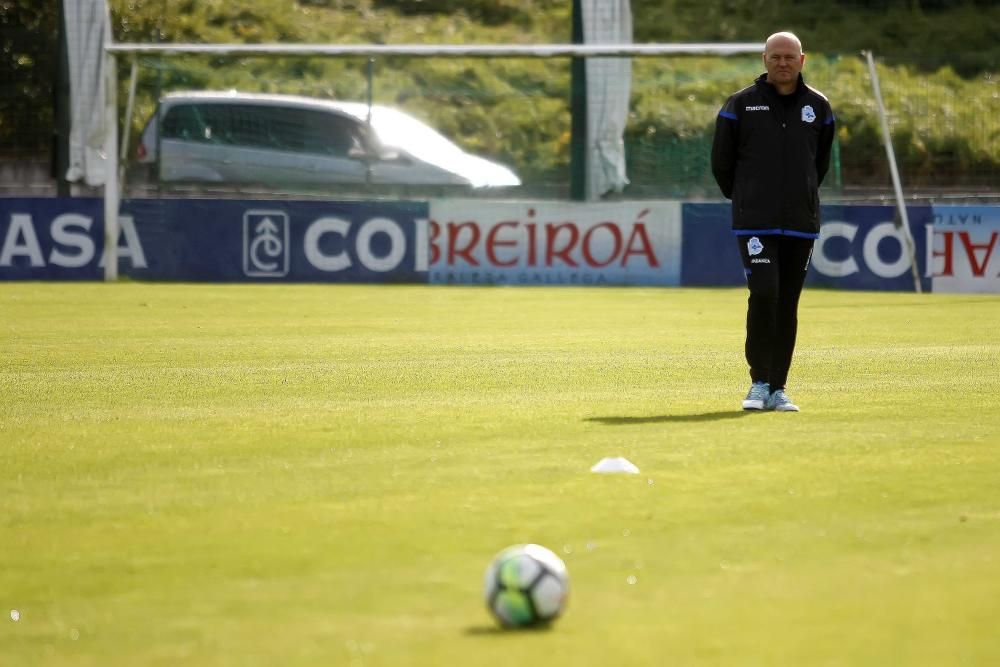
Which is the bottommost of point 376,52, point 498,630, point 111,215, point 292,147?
point 111,215

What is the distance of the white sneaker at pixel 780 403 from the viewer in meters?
9.63

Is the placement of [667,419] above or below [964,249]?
above

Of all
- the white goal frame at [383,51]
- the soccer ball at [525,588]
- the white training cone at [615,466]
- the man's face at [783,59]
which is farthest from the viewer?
the white goal frame at [383,51]

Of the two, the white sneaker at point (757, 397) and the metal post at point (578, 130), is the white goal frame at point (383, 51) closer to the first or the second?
the metal post at point (578, 130)

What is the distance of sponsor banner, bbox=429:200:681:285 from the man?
14.9m

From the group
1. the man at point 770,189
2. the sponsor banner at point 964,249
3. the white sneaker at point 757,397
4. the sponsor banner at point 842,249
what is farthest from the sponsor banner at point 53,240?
the white sneaker at point 757,397

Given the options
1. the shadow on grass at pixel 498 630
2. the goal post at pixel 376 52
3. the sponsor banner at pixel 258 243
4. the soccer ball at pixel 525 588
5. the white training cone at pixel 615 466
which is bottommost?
the sponsor banner at pixel 258 243

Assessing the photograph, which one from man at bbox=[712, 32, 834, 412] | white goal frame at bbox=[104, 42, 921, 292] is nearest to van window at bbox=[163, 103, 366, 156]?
white goal frame at bbox=[104, 42, 921, 292]

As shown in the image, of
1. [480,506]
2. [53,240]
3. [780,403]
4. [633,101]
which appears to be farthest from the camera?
[633,101]

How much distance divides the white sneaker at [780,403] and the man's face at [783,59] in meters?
1.76

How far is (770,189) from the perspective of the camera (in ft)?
32.1

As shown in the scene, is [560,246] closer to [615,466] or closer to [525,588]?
[615,466]

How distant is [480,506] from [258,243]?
19.1m

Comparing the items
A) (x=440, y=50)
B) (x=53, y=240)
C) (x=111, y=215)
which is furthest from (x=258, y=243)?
(x=440, y=50)
